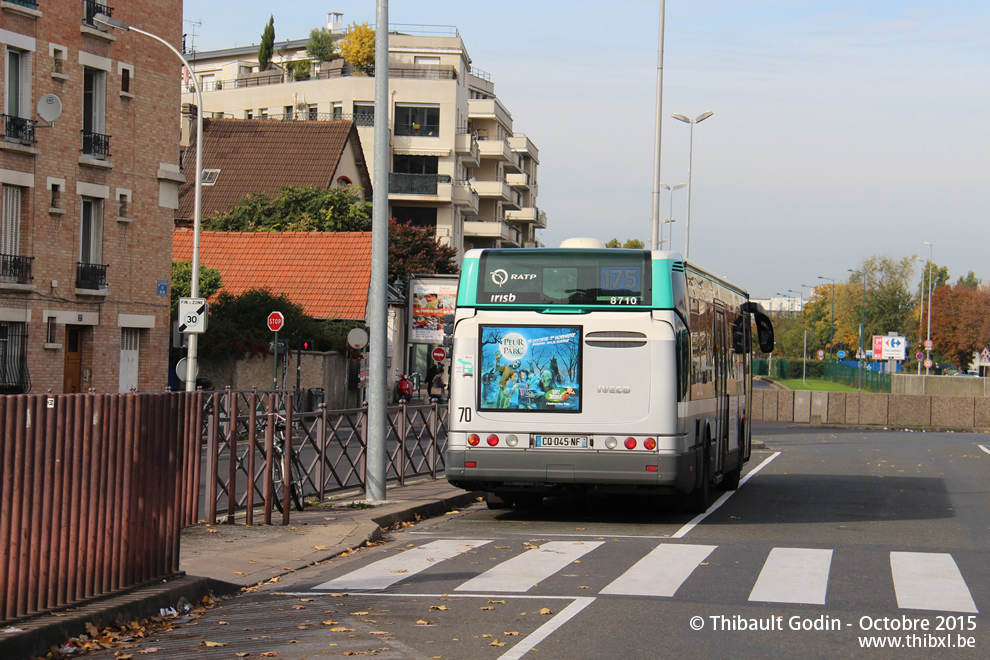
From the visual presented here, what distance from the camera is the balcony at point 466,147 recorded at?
73500 millimetres

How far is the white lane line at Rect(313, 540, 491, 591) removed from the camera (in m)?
9.52

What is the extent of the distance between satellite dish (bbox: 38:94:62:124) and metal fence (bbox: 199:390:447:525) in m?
15.1

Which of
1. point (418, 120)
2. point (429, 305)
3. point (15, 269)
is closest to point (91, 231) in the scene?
point (15, 269)

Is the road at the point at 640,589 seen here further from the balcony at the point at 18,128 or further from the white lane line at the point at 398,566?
the balcony at the point at 18,128

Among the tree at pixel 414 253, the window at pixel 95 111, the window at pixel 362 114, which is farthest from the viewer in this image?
the window at pixel 362 114

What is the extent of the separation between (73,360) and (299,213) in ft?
78.3

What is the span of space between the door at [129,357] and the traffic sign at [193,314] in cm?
462

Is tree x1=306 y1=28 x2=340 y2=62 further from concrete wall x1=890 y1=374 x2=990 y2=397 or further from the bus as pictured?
the bus

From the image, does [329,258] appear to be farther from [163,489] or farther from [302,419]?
[163,489]

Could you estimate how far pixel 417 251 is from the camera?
61.8 meters

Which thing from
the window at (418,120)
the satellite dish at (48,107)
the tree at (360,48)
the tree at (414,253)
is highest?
the tree at (360,48)

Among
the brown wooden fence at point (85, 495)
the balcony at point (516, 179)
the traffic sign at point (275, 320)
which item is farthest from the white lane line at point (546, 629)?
the balcony at point (516, 179)

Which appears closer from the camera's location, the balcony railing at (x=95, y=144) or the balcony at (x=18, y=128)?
the balcony at (x=18, y=128)

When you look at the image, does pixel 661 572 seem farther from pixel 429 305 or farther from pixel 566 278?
pixel 429 305
